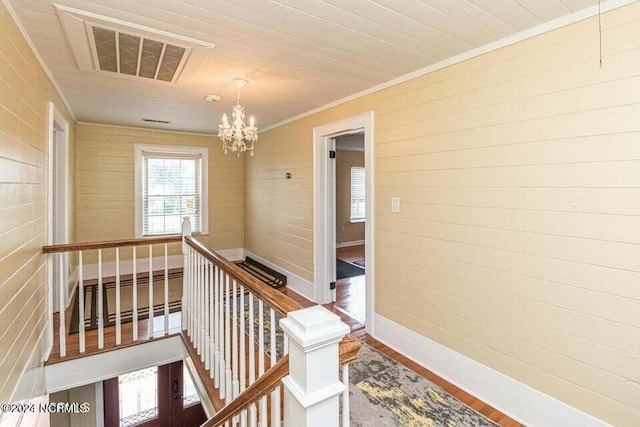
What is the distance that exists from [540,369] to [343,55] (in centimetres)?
247

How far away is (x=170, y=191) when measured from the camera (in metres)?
5.51

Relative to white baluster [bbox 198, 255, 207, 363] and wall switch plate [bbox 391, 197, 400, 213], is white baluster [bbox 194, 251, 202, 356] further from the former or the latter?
wall switch plate [bbox 391, 197, 400, 213]

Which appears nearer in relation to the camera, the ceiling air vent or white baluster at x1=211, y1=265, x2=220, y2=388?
the ceiling air vent

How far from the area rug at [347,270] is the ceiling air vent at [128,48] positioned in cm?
380

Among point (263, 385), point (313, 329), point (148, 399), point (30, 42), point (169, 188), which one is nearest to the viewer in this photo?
point (313, 329)

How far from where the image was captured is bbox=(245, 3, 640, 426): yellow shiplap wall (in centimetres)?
164

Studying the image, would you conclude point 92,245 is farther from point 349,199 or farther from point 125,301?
point 349,199

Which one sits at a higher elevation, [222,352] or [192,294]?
[192,294]

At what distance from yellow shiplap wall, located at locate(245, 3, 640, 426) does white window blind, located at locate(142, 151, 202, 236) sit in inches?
154

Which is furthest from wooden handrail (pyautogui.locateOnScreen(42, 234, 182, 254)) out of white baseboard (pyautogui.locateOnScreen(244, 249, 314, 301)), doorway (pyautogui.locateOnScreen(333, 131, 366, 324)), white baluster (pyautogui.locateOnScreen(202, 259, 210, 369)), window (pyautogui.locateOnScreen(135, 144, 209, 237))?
doorway (pyautogui.locateOnScreen(333, 131, 366, 324))

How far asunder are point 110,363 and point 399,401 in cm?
251

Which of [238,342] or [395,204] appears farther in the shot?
[395,204]

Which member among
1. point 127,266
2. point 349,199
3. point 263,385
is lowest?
point 127,266

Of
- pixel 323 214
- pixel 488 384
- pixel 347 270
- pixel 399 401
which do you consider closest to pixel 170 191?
pixel 323 214
